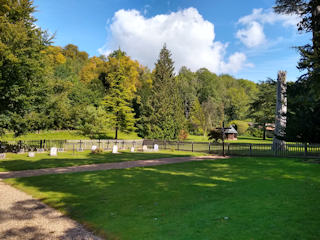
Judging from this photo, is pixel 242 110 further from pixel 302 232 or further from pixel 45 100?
pixel 302 232

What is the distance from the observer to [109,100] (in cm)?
4066

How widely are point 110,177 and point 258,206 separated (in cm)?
740

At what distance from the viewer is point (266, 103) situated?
113 feet

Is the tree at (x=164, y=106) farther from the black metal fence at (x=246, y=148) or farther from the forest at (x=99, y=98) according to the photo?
the black metal fence at (x=246, y=148)

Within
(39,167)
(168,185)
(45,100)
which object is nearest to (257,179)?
(168,185)

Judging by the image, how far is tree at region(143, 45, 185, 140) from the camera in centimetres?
4400

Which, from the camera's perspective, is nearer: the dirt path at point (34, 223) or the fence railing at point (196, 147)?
the dirt path at point (34, 223)

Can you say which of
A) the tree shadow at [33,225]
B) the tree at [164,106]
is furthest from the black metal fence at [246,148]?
the tree shadow at [33,225]

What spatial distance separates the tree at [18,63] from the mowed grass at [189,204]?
21.4 ft

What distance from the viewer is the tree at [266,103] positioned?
3189 cm

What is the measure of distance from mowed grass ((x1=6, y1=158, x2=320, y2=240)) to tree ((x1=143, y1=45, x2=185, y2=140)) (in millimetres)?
31954

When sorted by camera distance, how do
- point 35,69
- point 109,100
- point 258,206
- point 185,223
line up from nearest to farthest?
1. point 185,223
2. point 258,206
3. point 35,69
4. point 109,100

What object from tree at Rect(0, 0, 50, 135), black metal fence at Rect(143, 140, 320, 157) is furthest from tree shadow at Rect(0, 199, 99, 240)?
black metal fence at Rect(143, 140, 320, 157)

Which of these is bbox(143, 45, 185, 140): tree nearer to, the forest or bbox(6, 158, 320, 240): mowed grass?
the forest
